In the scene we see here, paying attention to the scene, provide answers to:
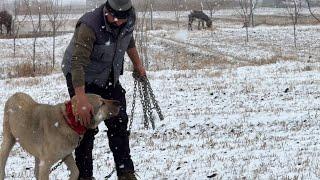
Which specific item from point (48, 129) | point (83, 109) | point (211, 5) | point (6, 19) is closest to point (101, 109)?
point (83, 109)

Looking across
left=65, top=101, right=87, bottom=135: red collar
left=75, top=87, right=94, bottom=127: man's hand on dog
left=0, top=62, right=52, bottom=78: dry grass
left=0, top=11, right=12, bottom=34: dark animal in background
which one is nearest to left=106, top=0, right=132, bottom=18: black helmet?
left=75, top=87, right=94, bottom=127: man's hand on dog

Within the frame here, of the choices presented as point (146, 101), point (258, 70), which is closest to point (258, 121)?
point (146, 101)

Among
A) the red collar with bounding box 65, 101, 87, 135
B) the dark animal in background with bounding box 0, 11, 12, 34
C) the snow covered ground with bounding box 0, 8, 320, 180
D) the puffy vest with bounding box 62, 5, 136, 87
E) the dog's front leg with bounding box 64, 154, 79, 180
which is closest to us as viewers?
the red collar with bounding box 65, 101, 87, 135

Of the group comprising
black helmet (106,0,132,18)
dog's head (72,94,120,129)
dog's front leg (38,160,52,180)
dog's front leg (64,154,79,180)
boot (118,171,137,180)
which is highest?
black helmet (106,0,132,18)

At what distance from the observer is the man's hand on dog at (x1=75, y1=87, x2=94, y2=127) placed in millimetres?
4609

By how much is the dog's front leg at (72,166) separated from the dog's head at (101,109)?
1.61ft

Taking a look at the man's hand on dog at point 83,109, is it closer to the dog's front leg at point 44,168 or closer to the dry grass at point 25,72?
the dog's front leg at point 44,168

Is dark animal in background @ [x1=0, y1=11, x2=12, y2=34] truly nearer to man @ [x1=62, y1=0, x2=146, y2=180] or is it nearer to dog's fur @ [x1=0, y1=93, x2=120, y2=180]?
man @ [x1=62, y1=0, x2=146, y2=180]

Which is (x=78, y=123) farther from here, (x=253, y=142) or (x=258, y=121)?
(x=258, y=121)

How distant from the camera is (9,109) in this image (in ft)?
17.6

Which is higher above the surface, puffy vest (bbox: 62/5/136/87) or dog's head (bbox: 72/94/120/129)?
puffy vest (bbox: 62/5/136/87)

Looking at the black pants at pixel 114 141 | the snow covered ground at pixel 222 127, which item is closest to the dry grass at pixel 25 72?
the snow covered ground at pixel 222 127

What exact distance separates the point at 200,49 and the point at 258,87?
15.7 meters

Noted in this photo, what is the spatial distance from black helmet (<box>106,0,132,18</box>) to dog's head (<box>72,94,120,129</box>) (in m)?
0.80
